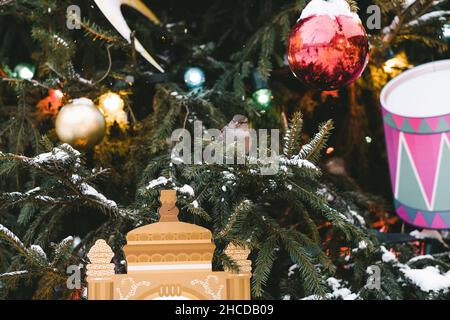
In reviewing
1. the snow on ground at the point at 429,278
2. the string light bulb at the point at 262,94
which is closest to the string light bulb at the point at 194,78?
the string light bulb at the point at 262,94

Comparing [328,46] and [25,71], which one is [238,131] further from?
[25,71]

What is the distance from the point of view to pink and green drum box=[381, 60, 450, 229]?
1470 millimetres

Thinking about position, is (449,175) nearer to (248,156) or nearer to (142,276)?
(248,156)

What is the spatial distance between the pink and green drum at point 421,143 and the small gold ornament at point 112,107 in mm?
706

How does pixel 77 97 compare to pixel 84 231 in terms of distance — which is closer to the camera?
pixel 77 97

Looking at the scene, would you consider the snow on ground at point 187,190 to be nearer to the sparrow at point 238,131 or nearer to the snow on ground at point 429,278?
the sparrow at point 238,131

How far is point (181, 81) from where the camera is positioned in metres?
1.88

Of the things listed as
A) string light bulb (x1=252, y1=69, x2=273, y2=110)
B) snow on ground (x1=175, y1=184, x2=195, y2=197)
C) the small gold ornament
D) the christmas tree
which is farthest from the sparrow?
the small gold ornament

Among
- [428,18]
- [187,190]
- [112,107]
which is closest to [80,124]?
[112,107]

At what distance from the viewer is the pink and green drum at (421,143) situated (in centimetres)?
147

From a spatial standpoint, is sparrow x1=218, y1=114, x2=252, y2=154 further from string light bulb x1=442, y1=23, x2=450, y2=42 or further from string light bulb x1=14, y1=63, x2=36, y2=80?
string light bulb x1=14, y1=63, x2=36, y2=80

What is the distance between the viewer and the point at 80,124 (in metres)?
1.59

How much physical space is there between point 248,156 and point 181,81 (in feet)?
2.03
